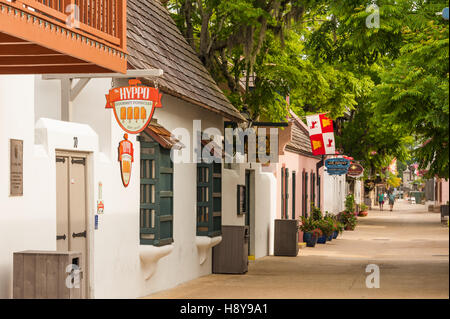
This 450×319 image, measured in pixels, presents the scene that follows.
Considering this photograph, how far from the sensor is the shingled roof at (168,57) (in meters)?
13.3

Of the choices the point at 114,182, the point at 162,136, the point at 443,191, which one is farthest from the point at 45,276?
the point at 443,191

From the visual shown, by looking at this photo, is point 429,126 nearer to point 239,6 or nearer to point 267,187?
point 239,6

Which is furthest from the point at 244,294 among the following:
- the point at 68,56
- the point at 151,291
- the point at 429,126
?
the point at 68,56

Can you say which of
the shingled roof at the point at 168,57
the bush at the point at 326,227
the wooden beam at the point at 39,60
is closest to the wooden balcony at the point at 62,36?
the wooden beam at the point at 39,60

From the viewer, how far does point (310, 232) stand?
2584 cm

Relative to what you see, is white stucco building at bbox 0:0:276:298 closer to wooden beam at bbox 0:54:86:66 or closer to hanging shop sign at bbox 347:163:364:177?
wooden beam at bbox 0:54:86:66

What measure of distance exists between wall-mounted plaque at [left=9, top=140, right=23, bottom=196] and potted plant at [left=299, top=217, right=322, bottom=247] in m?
17.5

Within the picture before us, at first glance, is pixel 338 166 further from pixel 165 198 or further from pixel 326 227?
pixel 165 198

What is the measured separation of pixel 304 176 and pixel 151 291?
17.7 metres

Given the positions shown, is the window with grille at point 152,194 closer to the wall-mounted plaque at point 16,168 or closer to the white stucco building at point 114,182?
the white stucco building at point 114,182

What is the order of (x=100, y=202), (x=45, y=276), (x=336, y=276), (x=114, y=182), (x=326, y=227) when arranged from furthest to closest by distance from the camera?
(x=326, y=227), (x=336, y=276), (x=114, y=182), (x=100, y=202), (x=45, y=276)

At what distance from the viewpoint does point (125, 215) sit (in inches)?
486

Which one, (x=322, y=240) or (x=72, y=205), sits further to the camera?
(x=322, y=240)

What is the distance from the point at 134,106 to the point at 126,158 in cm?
148
